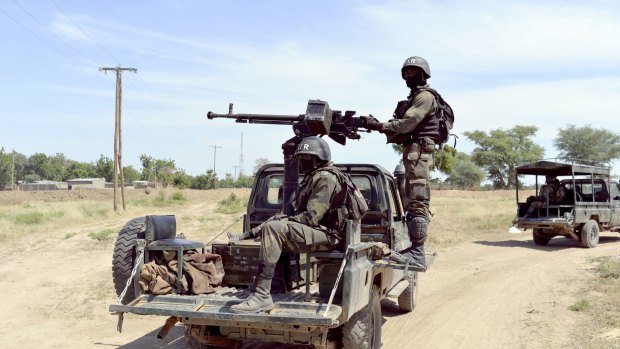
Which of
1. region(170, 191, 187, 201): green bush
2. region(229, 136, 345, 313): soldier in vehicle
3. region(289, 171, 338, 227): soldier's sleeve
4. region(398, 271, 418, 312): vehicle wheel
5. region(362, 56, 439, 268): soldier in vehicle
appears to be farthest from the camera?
region(170, 191, 187, 201): green bush

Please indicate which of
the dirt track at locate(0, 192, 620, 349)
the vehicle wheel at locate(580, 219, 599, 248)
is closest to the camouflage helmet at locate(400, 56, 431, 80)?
the dirt track at locate(0, 192, 620, 349)

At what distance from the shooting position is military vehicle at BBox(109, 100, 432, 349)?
177 inches

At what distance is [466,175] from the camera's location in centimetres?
6656

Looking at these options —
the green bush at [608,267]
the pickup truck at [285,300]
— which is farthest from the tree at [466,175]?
the pickup truck at [285,300]

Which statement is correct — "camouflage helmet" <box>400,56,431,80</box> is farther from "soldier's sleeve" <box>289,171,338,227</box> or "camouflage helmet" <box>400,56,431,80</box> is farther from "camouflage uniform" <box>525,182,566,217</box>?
"camouflage uniform" <box>525,182,566,217</box>

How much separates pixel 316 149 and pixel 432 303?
4.81 m

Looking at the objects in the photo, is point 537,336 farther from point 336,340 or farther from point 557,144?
point 557,144

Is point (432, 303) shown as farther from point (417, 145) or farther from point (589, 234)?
point (589, 234)

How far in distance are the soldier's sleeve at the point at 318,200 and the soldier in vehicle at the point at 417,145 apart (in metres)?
1.55

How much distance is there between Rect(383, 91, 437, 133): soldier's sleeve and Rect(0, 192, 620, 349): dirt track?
2.40 meters

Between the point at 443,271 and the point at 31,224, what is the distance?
56.4 ft

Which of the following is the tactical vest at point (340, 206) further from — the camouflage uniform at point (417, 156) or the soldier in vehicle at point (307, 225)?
the camouflage uniform at point (417, 156)

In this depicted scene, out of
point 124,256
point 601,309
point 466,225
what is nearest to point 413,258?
point 124,256

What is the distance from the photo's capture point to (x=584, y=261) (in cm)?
1325
